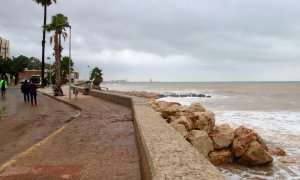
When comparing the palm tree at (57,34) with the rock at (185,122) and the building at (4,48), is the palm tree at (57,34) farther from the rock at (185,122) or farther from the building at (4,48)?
the building at (4,48)

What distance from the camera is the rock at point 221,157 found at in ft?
35.0

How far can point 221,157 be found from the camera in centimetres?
1081

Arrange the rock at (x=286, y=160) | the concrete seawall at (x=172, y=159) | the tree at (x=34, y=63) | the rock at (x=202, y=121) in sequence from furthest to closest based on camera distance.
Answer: the tree at (x=34, y=63), the rock at (x=202, y=121), the rock at (x=286, y=160), the concrete seawall at (x=172, y=159)

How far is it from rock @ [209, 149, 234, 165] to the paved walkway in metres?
2.50

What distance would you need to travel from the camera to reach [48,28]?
3225cm

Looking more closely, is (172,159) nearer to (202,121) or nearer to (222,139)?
(222,139)

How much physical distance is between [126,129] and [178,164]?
7024 millimetres

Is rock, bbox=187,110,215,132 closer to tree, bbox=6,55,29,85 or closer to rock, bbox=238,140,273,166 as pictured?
rock, bbox=238,140,273,166

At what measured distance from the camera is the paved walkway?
6188mm

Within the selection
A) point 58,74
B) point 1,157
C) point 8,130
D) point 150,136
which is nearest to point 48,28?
point 58,74

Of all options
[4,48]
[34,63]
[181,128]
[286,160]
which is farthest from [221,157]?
[34,63]

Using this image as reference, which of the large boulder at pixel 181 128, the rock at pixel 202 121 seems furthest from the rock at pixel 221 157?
the rock at pixel 202 121

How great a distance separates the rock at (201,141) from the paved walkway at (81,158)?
5.75ft

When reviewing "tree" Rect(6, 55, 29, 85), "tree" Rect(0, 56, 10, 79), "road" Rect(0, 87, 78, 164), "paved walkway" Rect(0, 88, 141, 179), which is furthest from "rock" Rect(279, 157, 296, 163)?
"tree" Rect(6, 55, 29, 85)
